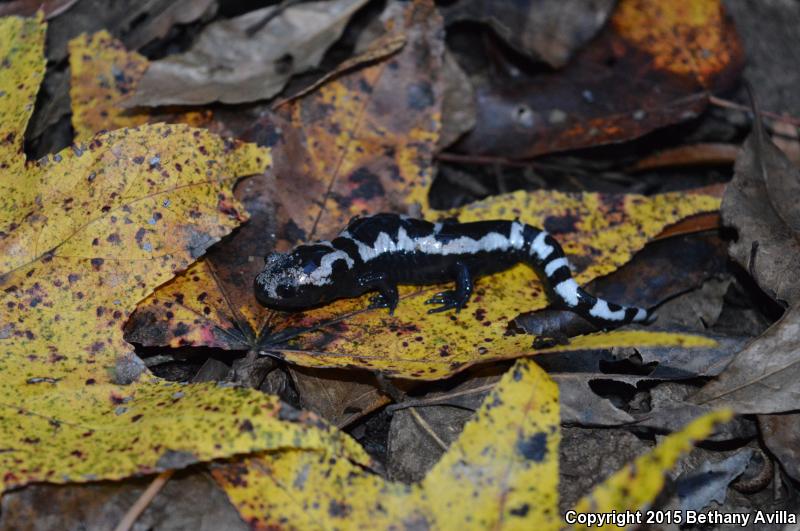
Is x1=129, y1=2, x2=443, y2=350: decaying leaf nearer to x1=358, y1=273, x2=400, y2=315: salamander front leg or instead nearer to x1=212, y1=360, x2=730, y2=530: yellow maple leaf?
x1=358, y1=273, x2=400, y2=315: salamander front leg

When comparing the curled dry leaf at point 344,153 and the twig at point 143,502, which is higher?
the curled dry leaf at point 344,153

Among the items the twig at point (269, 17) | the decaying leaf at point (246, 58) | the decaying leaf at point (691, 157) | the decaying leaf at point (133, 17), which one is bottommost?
the decaying leaf at point (691, 157)

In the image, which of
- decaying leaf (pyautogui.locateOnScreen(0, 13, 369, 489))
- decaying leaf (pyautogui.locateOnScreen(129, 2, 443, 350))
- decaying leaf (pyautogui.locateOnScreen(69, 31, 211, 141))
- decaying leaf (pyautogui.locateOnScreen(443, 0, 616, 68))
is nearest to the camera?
decaying leaf (pyautogui.locateOnScreen(0, 13, 369, 489))

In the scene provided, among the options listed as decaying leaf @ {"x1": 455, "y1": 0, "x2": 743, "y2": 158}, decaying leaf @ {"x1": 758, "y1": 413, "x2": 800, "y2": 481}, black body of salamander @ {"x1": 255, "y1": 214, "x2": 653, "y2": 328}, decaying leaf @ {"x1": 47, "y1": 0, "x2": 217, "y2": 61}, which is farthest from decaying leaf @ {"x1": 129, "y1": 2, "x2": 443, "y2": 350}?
decaying leaf @ {"x1": 758, "y1": 413, "x2": 800, "y2": 481}

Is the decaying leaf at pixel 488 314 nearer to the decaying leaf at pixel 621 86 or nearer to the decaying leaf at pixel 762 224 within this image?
the decaying leaf at pixel 762 224

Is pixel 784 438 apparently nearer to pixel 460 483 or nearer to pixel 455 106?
pixel 460 483

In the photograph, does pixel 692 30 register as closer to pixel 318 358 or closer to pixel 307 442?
pixel 318 358

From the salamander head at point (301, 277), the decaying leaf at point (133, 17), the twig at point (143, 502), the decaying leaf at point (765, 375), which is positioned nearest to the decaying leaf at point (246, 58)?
the decaying leaf at point (133, 17)
